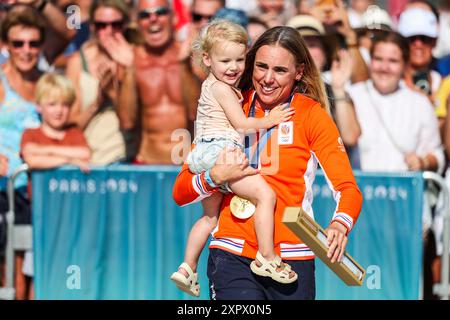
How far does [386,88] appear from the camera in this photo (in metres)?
8.59

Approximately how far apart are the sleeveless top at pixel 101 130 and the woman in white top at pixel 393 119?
1.95 meters

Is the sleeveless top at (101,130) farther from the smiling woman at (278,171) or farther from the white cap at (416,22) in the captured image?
the smiling woman at (278,171)

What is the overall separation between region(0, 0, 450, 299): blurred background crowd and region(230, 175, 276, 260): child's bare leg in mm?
3657

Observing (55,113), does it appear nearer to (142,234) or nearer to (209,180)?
(142,234)

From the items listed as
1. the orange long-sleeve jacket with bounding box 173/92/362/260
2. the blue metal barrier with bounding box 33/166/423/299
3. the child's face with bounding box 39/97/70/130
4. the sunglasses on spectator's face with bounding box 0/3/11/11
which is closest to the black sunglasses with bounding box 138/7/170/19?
the child's face with bounding box 39/97/70/130

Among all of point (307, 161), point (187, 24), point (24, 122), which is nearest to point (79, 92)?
point (24, 122)

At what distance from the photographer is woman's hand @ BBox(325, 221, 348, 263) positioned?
4547 millimetres

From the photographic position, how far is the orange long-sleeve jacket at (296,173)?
481 centimetres

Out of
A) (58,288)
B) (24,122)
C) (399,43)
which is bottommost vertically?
(58,288)

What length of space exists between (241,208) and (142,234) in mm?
3496

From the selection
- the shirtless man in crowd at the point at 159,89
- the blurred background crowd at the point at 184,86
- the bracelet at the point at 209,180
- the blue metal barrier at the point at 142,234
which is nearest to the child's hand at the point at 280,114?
the bracelet at the point at 209,180

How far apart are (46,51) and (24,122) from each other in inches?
25.7

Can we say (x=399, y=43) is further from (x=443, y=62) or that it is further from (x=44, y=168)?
(x=44, y=168)

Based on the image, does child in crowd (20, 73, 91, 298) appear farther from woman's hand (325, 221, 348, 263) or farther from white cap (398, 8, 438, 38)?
woman's hand (325, 221, 348, 263)
